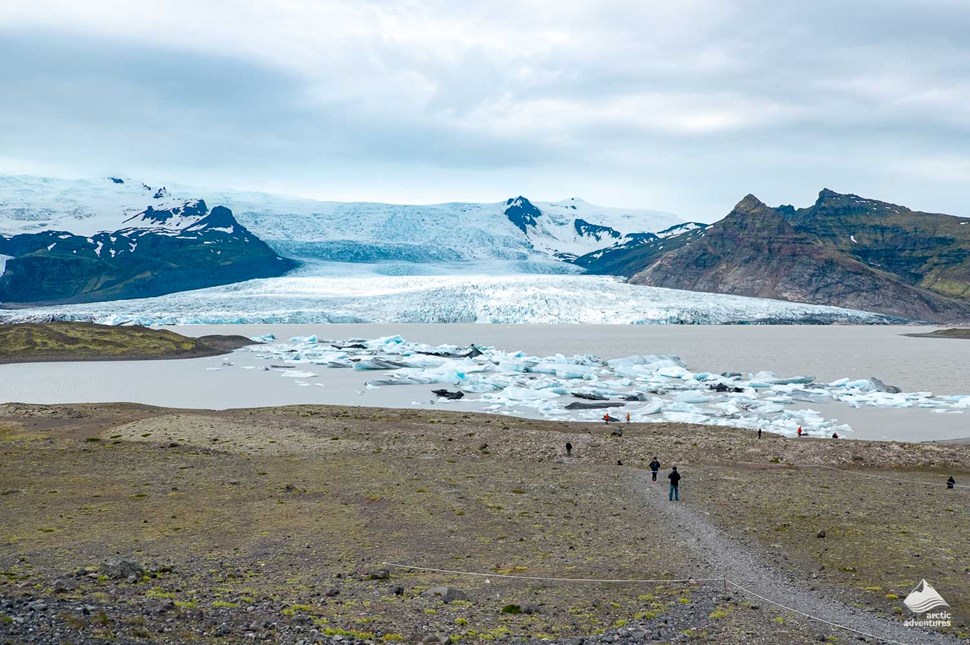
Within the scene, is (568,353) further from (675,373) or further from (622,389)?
(622,389)

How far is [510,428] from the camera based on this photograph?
36844 millimetres

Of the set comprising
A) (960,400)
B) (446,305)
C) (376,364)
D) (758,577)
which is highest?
(758,577)

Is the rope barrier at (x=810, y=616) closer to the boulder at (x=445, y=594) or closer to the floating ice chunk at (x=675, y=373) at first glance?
the boulder at (x=445, y=594)

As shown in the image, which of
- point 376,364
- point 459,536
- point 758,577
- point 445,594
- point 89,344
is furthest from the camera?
point 89,344

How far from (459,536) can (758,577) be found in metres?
6.83

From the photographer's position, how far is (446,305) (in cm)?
13238

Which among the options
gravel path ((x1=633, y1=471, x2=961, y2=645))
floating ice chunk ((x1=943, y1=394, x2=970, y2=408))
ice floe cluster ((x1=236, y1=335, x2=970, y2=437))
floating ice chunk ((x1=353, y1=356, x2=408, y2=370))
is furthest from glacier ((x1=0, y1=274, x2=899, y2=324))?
gravel path ((x1=633, y1=471, x2=961, y2=645))

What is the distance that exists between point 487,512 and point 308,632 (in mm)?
10133

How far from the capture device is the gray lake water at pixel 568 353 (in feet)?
154

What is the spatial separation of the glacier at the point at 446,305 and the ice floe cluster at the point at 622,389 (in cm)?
5214

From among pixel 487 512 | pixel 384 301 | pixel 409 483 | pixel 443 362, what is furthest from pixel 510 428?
pixel 384 301

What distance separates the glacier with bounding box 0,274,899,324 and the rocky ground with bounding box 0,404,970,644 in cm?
9316

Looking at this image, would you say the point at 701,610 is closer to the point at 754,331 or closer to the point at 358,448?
the point at 358,448

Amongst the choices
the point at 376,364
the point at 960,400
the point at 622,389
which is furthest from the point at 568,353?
the point at 960,400
